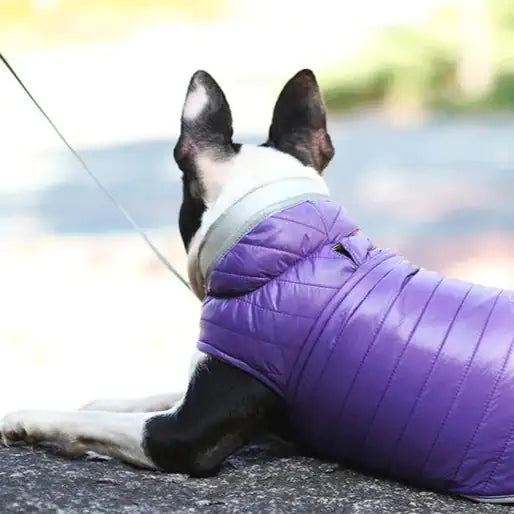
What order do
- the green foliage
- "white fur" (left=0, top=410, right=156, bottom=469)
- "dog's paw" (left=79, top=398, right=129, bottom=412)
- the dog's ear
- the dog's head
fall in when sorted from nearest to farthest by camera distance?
"white fur" (left=0, top=410, right=156, bottom=469) → the dog's head → the dog's ear → "dog's paw" (left=79, top=398, right=129, bottom=412) → the green foliage

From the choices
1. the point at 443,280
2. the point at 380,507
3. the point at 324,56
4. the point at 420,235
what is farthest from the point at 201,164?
the point at 324,56

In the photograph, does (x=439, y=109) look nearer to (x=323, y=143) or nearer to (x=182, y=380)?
(x=182, y=380)

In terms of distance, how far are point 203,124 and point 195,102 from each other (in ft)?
0.17

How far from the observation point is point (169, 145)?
7.93 m

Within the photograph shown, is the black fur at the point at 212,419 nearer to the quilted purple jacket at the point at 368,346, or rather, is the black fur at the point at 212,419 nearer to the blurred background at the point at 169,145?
the quilted purple jacket at the point at 368,346

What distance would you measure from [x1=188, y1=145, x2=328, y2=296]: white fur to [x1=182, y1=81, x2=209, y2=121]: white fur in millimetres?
93

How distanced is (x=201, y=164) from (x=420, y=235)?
3.09 meters

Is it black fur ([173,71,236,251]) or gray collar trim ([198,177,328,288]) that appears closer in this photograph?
gray collar trim ([198,177,328,288])

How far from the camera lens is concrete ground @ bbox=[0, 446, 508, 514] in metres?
2.24

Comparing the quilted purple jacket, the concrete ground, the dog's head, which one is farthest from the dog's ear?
the concrete ground

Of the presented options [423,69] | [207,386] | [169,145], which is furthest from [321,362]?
[423,69]

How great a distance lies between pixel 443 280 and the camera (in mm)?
2457

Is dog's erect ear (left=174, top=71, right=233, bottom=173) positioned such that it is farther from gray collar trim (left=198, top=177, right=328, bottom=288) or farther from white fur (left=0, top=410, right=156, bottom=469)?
white fur (left=0, top=410, right=156, bottom=469)

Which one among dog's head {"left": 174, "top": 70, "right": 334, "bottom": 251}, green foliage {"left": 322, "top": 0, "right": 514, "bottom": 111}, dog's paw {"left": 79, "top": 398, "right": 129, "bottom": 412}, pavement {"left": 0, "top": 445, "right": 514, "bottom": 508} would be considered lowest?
pavement {"left": 0, "top": 445, "right": 514, "bottom": 508}
